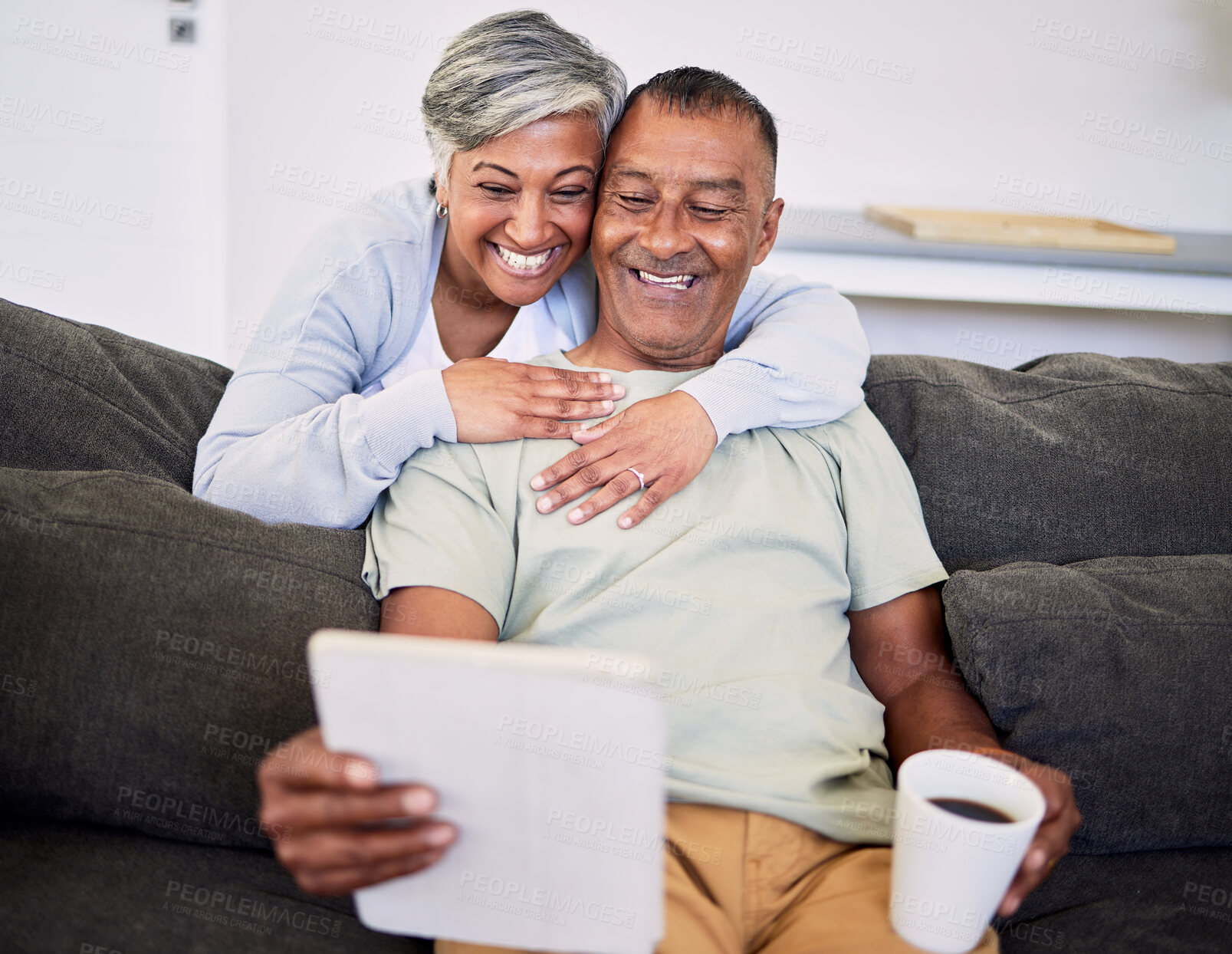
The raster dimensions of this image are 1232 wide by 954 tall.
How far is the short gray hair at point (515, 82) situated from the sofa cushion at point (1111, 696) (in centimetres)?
84

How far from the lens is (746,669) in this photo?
3.95 ft

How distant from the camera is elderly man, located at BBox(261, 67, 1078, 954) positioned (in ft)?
3.55

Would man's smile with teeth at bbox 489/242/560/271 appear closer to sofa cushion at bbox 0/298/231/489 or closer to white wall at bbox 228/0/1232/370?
sofa cushion at bbox 0/298/231/489

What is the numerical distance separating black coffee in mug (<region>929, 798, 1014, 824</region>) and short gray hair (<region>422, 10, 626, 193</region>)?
1015 mm

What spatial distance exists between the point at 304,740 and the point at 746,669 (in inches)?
21.3

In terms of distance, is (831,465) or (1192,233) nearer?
(831,465)

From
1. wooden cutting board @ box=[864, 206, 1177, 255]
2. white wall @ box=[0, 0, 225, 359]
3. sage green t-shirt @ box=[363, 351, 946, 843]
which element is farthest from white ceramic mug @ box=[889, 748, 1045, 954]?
white wall @ box=[0, 0, 225, 359]

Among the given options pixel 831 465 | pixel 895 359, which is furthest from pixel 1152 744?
pixel 895 359

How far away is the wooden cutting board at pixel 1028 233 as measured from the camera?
2785 mm

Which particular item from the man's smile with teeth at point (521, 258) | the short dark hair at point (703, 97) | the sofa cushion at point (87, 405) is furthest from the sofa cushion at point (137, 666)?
the short dark hair at point (703, 97)

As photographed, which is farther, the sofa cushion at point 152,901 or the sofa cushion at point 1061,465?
the sofa cushion at point 1061,465

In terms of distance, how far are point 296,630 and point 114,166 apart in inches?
98.3

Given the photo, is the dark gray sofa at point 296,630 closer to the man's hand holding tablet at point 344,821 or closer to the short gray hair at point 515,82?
the man's hand holding tablet at point 344,821

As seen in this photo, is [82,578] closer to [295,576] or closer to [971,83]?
[295,576]
